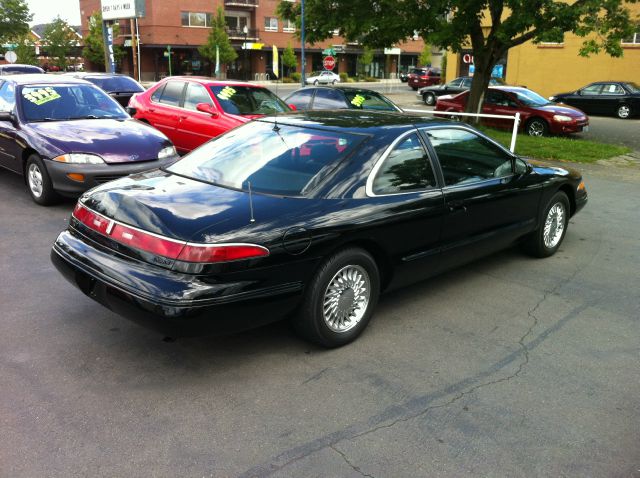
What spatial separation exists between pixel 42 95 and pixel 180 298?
20.3ft

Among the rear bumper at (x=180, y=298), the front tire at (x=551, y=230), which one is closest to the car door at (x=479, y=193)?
the front tire at (x=551, y=230)

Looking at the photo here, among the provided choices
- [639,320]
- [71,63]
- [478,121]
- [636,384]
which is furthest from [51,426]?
[71,63]

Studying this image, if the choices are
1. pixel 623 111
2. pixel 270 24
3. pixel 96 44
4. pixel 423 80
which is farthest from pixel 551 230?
pixel 270 24

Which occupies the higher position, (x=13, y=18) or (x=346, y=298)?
(x=13, y=18)

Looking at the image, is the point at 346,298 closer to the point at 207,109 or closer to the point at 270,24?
the point at 207,109

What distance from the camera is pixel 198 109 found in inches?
387

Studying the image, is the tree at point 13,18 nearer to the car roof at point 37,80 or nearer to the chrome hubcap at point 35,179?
the car roof at point 37,80

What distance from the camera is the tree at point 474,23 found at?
45.8ft

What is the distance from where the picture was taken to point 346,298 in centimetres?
400

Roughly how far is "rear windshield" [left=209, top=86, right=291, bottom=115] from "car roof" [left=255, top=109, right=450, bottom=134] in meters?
5.39

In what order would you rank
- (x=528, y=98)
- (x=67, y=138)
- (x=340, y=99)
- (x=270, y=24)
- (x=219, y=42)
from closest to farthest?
(x=67, y=138), (x=340, y=99), (x=528, y=98), (x=219, y=42), (x=270, y=24)

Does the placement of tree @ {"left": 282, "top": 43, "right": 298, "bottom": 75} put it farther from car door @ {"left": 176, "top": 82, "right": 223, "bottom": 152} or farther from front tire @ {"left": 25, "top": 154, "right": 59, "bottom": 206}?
front tire @ {"left": 25, "top": 154, "right": 59, "bottom": 206}

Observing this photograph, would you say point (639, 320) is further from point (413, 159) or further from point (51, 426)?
point (51, 426)

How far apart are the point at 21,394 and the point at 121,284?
32.1 inches
